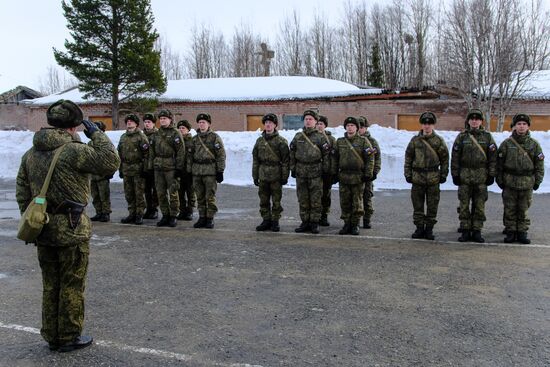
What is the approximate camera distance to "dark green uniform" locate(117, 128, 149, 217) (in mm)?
9547

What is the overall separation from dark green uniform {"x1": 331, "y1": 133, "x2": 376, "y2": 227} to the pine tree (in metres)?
21.1

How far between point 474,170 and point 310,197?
8.33ft

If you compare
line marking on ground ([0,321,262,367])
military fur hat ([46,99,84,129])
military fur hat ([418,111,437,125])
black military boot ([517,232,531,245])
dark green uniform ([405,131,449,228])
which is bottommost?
line marking on ground ([0,321,262,367])

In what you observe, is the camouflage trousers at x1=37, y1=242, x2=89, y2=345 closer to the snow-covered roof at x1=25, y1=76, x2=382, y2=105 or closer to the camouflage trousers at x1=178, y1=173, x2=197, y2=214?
the camouflage trousers at x1=178, y1=173, x2=197, y2=214

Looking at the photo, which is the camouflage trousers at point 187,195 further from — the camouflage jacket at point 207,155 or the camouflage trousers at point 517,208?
the camouflage trousers at point 517,208

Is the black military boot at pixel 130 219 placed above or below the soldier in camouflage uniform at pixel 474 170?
below

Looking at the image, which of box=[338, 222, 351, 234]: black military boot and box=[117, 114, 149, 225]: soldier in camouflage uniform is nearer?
box=[338, 222, 351, 234]: black military boot

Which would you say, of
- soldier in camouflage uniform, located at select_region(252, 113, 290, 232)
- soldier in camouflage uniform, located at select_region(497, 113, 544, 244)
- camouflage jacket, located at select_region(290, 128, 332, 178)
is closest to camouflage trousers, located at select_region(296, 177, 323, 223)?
camouflage jacket, located at select_region(290, 128, 332, 178)

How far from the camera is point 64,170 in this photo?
4.03 metres

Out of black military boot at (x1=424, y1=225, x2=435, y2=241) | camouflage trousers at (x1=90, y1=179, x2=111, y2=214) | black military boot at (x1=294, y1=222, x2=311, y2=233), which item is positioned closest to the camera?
black military boot at (x1=424, y1=225, x2=435, y2=241)

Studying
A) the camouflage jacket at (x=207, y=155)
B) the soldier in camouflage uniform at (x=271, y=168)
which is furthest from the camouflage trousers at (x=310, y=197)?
the camouflage jacket at (x=207, y=155)

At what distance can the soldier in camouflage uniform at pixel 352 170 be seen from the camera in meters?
8.34

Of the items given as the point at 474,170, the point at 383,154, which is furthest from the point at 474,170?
the point at 383,154

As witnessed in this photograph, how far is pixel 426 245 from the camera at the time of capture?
24.7ft
